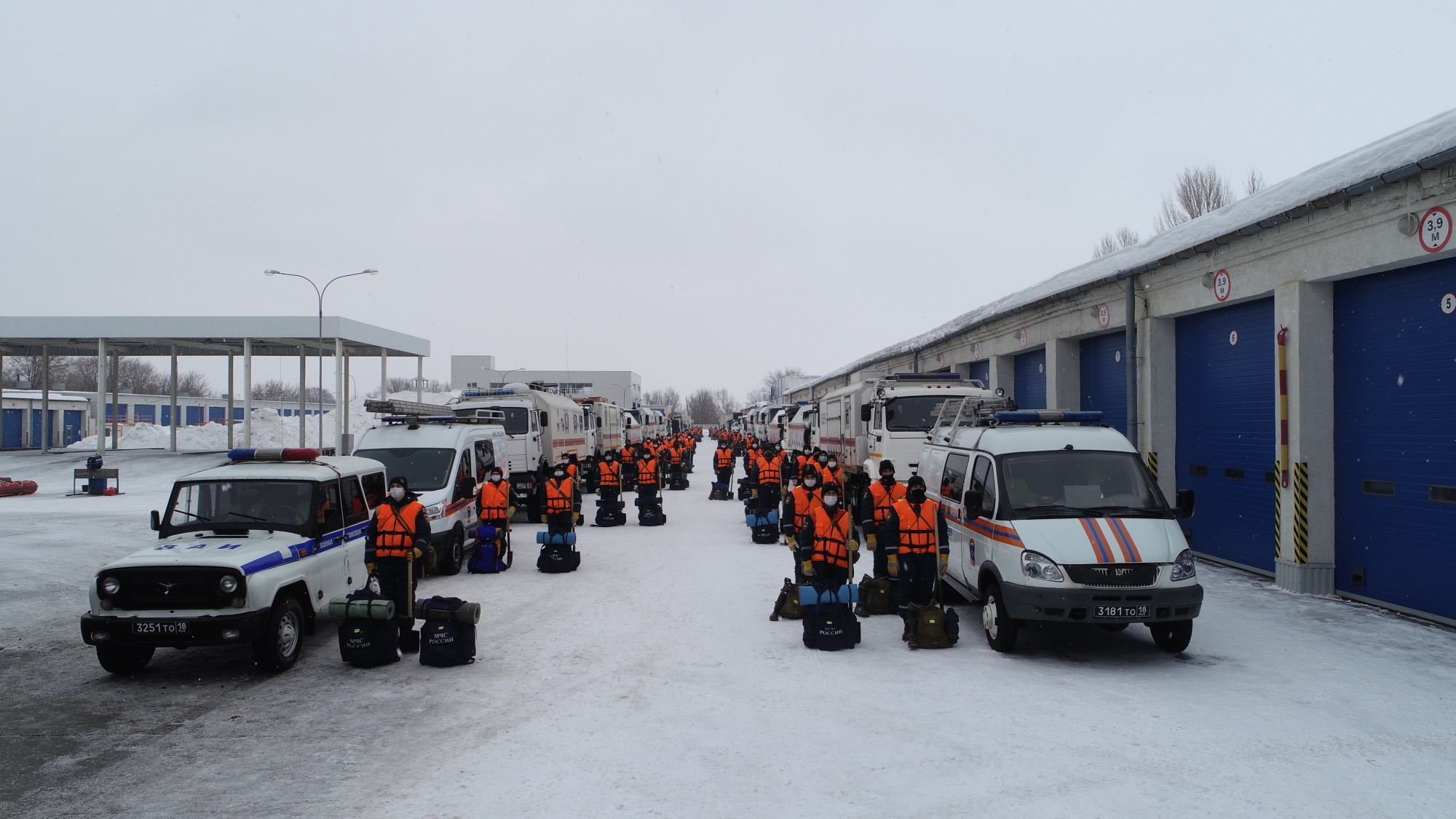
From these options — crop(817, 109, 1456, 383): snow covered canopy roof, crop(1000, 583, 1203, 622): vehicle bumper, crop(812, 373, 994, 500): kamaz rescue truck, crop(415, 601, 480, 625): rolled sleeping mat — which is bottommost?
crop(415, 601, 480, 625): rolled sleeping mat

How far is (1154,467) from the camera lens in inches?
570

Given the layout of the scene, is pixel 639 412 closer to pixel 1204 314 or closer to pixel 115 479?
pixel 115 479

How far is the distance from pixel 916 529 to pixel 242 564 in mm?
6464

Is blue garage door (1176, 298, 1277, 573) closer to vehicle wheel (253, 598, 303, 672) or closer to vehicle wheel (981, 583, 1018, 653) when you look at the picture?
vehicle wheel (981, 583, 1018, 653)

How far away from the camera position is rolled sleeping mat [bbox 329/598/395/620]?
768cm

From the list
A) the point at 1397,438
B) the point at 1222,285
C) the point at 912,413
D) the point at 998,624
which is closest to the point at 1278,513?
the point at 1397,438

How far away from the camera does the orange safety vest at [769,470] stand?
16.4 meters

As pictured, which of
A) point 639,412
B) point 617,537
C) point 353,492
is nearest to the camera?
point 353,492

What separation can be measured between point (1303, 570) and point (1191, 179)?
32342mm

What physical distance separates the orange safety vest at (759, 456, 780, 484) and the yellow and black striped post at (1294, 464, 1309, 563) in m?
8.57

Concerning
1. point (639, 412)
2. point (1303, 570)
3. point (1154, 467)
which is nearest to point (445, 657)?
point (1303, 570)

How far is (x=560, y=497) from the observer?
13.0 m

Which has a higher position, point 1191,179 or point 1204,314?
point 1191,179

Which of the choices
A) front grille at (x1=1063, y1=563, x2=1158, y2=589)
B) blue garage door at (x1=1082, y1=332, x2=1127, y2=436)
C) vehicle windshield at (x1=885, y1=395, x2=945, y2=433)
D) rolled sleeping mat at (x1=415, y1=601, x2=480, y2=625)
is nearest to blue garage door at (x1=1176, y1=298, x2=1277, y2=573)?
blue garage door at (x1=1082, y1=332, x2=1127, y2=436)
